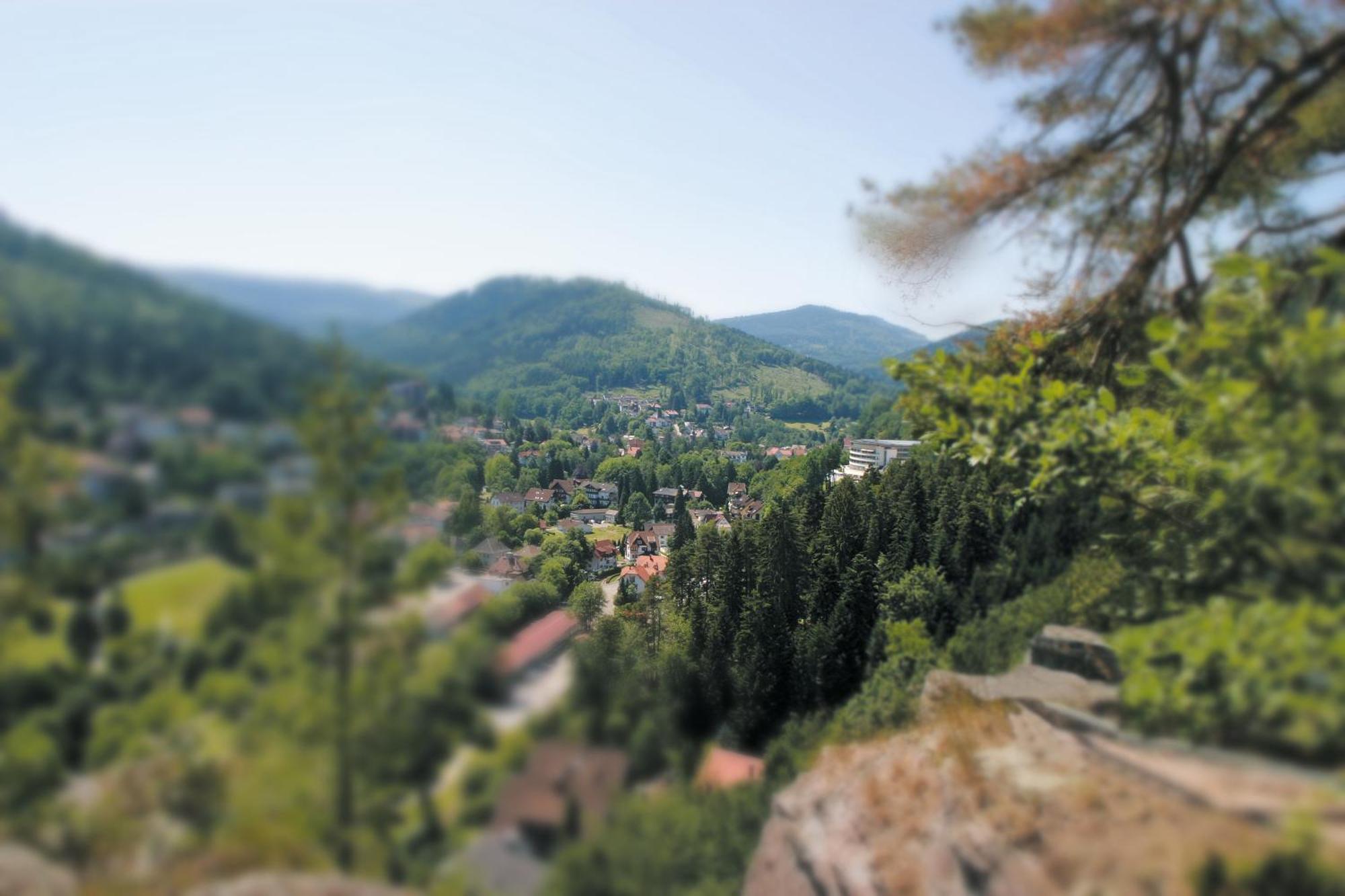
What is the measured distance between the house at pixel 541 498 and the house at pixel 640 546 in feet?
55.5

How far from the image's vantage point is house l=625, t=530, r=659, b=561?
91000 millimetres

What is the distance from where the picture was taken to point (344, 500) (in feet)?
13.2

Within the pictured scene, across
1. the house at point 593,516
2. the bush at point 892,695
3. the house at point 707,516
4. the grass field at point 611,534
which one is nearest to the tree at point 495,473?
the bush at point 892,695

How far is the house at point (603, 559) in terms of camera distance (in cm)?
8300

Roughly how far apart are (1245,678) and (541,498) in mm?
111864

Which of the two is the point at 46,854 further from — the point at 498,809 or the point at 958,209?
the point at 958,209

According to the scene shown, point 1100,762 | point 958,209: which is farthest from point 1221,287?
point 1100,762

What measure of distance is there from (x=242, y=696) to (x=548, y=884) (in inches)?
73.8

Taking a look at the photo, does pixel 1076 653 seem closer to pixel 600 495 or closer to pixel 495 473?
pixel 495 473

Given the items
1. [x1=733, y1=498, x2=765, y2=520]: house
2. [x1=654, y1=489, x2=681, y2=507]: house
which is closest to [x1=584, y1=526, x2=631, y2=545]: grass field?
[x1=654, y1=489, x2=681, y2=507]: house

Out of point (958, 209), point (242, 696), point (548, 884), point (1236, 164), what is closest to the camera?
point (242, 696)

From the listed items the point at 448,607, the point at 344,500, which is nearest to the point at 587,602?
the point at 448,607

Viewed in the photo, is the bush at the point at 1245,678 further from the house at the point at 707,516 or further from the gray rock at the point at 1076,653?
the house at the point at 707,516

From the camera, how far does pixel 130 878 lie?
3.38 meters
